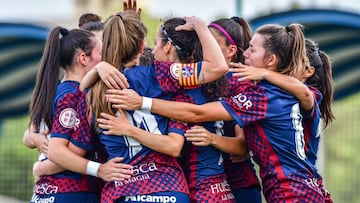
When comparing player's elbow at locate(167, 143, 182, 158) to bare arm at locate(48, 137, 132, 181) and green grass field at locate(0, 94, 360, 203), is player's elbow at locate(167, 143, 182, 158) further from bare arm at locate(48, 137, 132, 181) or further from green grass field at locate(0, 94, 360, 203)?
green grass field at locate(0, 94, 360, 203)

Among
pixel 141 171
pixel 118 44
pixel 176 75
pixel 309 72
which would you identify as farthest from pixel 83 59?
pixel 309 72

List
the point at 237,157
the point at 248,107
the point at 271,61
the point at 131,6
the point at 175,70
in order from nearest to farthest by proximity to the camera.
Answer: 1. the point at 175,70
2. the point at 248,107
3. the point at 271,61
4. the point at 237,157
5. the point at 131,6

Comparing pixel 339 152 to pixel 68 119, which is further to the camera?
pixel 339 152

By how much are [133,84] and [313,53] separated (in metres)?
1.27

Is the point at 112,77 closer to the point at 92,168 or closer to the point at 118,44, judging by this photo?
the point at 118,44

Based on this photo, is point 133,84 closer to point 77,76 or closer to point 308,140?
point 77,76

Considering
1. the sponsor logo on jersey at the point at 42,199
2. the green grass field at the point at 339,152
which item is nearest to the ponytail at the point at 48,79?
the sponsor logo on jersey at the point at 42,199

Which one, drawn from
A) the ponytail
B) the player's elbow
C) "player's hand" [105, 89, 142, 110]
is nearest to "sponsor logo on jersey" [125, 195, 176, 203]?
the player's elbow

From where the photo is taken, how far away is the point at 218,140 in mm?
6227

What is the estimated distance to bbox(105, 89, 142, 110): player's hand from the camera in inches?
236

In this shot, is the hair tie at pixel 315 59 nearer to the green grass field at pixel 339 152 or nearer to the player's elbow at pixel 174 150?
the player's elbow at pixel 174 150

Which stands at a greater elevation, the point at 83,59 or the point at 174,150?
the point at 83,59

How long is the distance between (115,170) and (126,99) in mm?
420

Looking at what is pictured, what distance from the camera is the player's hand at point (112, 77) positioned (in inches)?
237
